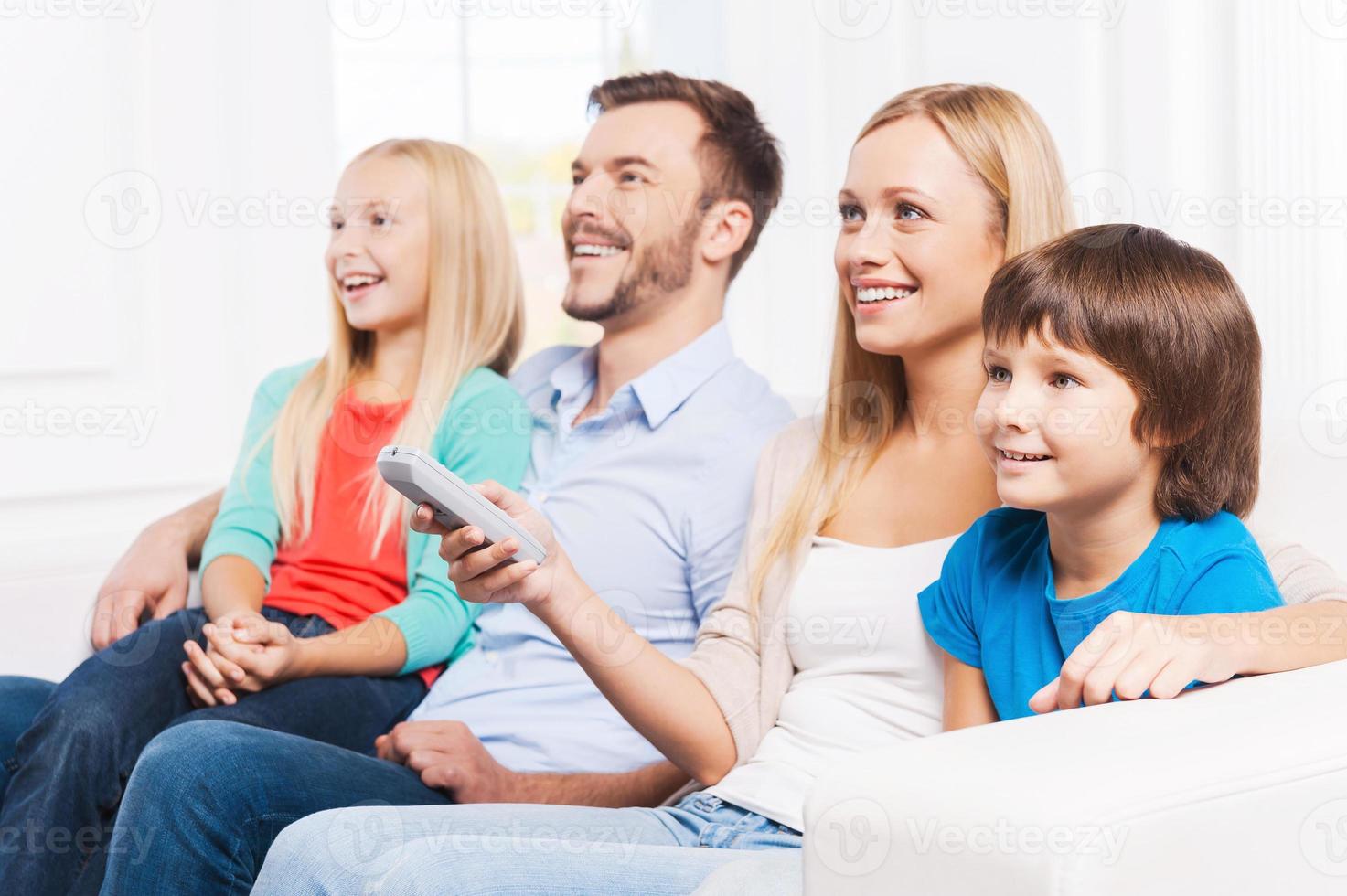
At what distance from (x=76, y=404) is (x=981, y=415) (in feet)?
6.33

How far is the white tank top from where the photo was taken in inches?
46.5

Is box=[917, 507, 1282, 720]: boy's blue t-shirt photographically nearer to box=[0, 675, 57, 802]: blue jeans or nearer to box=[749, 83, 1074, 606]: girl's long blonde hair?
box=[749, 83, 1074, 606]: girl's long blonde hair

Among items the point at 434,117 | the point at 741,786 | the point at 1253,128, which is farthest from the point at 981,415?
the point at 434,117

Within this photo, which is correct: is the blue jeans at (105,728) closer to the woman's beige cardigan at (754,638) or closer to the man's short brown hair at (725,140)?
the woman's beige cardigan at (754,638)

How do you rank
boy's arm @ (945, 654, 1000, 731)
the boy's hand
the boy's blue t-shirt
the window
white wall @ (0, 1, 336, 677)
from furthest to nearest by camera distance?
the window, white wall @ (0, 1, 336, 677), boy's arm @ (945, 654, 1000, 731), the boy's blue t-shirt, the boy's hand

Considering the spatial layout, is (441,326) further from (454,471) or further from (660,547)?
(660,547)

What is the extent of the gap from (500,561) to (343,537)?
0.64m

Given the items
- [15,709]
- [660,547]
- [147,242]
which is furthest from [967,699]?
[147,242]

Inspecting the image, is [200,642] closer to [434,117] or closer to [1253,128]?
[1253,128]

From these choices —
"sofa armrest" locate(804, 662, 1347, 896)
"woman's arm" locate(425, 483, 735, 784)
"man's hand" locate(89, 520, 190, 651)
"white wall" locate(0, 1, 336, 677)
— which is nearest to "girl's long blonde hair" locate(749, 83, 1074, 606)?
"woman's arm" locate(425, 483, 735, 784)

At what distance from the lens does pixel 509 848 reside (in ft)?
3.49

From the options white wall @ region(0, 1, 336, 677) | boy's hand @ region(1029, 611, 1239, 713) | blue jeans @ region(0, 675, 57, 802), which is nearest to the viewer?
boy's hand @ region(1029, 611, 1239, 713)

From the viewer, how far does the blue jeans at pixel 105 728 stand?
1368 millimetres

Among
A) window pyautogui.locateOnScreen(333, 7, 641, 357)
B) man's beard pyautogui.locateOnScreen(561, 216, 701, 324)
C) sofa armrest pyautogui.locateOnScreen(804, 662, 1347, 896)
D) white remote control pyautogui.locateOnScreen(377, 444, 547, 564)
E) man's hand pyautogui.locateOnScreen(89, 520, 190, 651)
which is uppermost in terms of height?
window pyautogui.locateOnScreen(333, 7, 641, 357)
